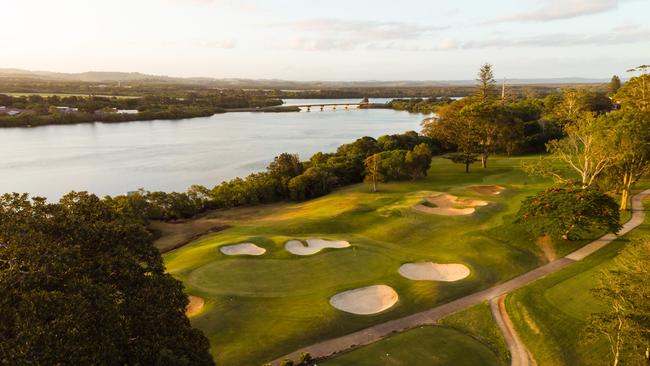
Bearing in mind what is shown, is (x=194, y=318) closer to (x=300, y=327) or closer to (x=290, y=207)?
(x=300, y=327)

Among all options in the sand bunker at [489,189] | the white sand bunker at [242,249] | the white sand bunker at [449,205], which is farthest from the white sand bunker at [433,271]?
the sand bunker at [489,189]

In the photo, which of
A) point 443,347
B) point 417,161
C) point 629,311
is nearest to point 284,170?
point 417,161

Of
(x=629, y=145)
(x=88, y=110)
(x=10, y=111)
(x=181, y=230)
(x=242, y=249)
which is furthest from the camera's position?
(x=88, y=110)

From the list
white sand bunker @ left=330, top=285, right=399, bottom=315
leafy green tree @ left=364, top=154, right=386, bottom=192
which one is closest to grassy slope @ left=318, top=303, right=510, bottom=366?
white sand bunker @ left=330, top=285, right=399, bottom=315

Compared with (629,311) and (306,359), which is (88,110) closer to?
(306,359)

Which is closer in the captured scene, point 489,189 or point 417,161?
point 489,189

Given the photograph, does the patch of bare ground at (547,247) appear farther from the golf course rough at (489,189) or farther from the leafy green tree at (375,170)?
the leafy green tree at (375,170)

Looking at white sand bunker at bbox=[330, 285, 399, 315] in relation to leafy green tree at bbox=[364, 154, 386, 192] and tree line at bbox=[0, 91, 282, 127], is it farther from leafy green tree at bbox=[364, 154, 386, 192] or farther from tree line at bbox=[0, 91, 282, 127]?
tree line at bbox=[0, 91, 282, 127]
